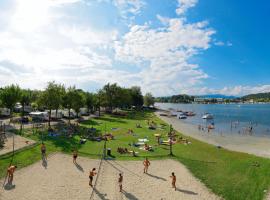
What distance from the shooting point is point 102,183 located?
76.7 feet

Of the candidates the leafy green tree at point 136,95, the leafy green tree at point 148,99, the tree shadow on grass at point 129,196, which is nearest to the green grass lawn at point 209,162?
the tree shadow on grass at point 129,196

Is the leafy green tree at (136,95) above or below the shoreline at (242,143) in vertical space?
above

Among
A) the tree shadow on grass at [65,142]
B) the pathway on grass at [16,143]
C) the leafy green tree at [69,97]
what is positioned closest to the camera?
the pathway on grass at [16,143]

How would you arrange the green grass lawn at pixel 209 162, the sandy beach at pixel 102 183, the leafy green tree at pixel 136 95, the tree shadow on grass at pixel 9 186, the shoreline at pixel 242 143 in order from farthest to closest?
the leafy green tree at pixel 136 95, the shoreline at pixel 242 143, the green grass lawn at pixel 209 162, the tree shadow on grass at pixel 9 186, the sandy beach at pixel 102 183

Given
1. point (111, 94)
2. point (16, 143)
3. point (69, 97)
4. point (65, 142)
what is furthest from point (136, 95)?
point (16, 143)

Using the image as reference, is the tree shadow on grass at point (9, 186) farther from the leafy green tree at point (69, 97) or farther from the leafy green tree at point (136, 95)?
the leafy green tree at point (136, 95)

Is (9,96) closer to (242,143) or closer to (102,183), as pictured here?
(102,183)

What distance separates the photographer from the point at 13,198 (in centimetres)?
1900

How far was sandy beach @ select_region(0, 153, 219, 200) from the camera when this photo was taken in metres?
20.5

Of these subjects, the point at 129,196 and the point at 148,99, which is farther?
the point at 148,99

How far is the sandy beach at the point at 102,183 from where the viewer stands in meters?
20.5

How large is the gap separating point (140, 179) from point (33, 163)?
532 inches

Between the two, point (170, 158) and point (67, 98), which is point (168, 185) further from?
point (67, 98)

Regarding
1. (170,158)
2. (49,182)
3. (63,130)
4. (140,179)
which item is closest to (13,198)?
(49,182)
